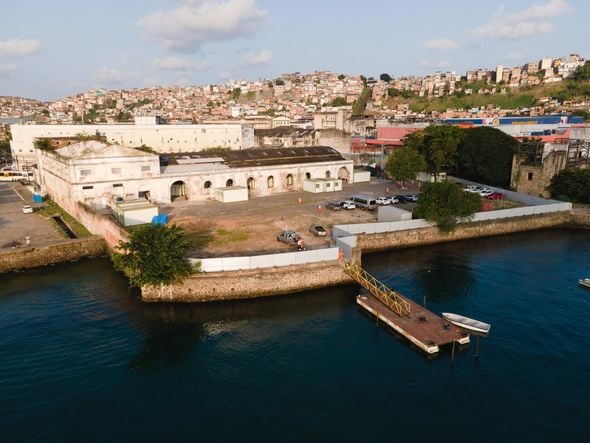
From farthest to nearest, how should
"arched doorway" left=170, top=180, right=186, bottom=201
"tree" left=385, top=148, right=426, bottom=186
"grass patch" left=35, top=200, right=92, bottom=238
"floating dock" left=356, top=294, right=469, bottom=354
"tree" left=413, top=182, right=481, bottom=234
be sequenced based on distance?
"tree" left=385, top=148, right=426, bottom=186 → "arched doorway" left=170, top=180, right=186, bottom=201 → "grass patch" left=35, top=200, right=92, bottom=238 → "tree" left=413, top=182, right=481, bottom=234 → "floating dock" left=356, top=294, right=469, bottom=354

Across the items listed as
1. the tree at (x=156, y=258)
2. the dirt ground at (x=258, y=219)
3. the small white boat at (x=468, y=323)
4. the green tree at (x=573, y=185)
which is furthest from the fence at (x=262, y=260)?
the green tree at (x=573, y=185)

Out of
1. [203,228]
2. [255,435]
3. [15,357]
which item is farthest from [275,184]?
[255,435]

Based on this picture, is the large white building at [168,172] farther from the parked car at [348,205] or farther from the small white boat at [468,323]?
the small white boat at [468,323]

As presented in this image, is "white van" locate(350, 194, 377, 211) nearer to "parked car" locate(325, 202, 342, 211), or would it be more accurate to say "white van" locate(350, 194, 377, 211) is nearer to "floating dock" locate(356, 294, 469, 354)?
"parked car" locate(325, 202, 342, 211)

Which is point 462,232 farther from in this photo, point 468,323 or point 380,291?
point 468,323

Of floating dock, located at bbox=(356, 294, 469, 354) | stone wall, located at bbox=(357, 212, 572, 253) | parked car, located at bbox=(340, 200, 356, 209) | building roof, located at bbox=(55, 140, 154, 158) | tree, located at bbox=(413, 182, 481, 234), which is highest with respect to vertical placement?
building roof, located at bbox=(55, 140, 154, 158)

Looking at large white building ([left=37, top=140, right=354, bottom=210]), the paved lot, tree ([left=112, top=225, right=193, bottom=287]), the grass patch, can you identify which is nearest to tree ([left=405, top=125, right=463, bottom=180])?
large white building ([left=37, top=140, right=354, bottom=210])
